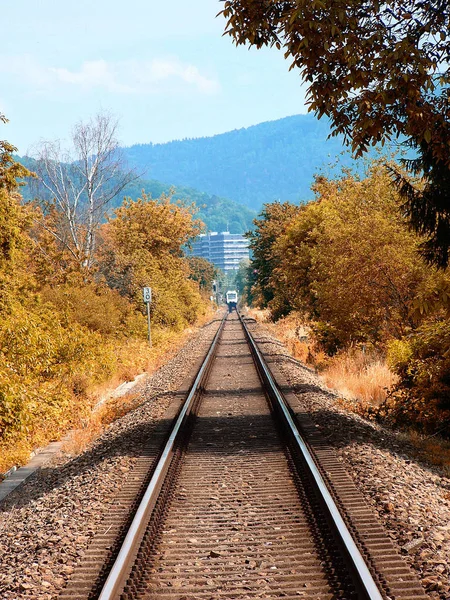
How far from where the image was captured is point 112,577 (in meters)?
5.20

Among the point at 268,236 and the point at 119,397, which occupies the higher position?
the point at 268,236

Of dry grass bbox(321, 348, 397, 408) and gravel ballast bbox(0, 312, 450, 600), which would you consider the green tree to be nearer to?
dry grass bbox(321, 348, 397, 408)

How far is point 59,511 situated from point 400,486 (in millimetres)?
3974

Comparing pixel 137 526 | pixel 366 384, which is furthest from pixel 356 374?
pixel 137 526

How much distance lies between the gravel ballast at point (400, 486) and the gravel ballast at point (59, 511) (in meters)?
2.98

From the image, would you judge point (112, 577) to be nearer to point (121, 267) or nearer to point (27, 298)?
point (27, 298)

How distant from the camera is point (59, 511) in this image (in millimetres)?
7445

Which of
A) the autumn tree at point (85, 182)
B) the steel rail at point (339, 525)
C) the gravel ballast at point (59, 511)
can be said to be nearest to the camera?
the steel rail at point (339, 525)

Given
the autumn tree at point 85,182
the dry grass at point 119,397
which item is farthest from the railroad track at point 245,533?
the autumn tree at point 85,182

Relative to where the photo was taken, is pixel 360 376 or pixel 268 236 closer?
pixel 360 376

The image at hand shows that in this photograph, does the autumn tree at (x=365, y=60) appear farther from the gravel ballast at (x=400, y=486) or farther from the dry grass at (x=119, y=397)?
the dry grass at (x=119, y=397)

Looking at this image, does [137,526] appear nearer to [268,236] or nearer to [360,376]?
[360,376]

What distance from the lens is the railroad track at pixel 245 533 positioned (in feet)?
16.8

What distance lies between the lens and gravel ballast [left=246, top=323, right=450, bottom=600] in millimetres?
5562
